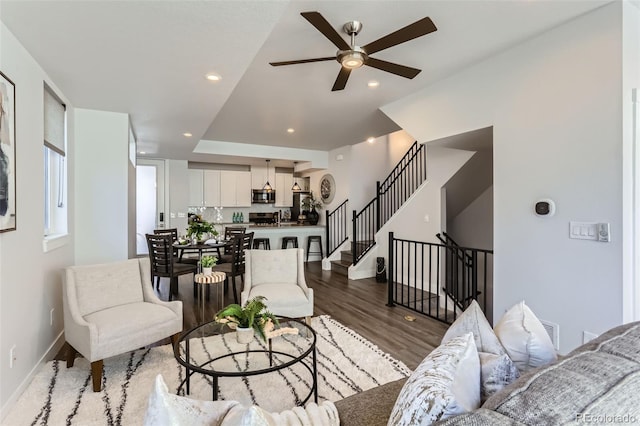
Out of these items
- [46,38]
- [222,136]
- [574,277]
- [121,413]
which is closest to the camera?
[121,413]

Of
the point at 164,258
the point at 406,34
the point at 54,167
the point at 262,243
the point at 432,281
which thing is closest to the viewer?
the point at 406,34

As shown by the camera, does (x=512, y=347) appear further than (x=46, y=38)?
No

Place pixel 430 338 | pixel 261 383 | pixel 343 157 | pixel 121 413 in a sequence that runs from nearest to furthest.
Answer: pixel 121 413
pixel 261 383
pixel 430 338
pixel 343 157

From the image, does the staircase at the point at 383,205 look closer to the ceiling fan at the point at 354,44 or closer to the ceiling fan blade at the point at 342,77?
the ceiling fan blade at the point at 342,77

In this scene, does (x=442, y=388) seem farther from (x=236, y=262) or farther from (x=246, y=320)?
(x=236, y=262)

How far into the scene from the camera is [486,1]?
7.22ft

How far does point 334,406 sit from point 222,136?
588 cm

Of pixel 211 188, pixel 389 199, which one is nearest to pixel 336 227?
pixel 389 199

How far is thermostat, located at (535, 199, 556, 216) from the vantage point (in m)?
2.65

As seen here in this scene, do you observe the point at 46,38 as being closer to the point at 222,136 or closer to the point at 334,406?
the point at 334,406

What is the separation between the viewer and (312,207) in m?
8.40

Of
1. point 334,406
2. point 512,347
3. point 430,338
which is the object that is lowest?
point 430,338

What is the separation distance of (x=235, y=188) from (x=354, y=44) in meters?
6.50

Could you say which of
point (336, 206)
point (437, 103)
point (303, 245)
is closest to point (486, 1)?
point (437, 103)
